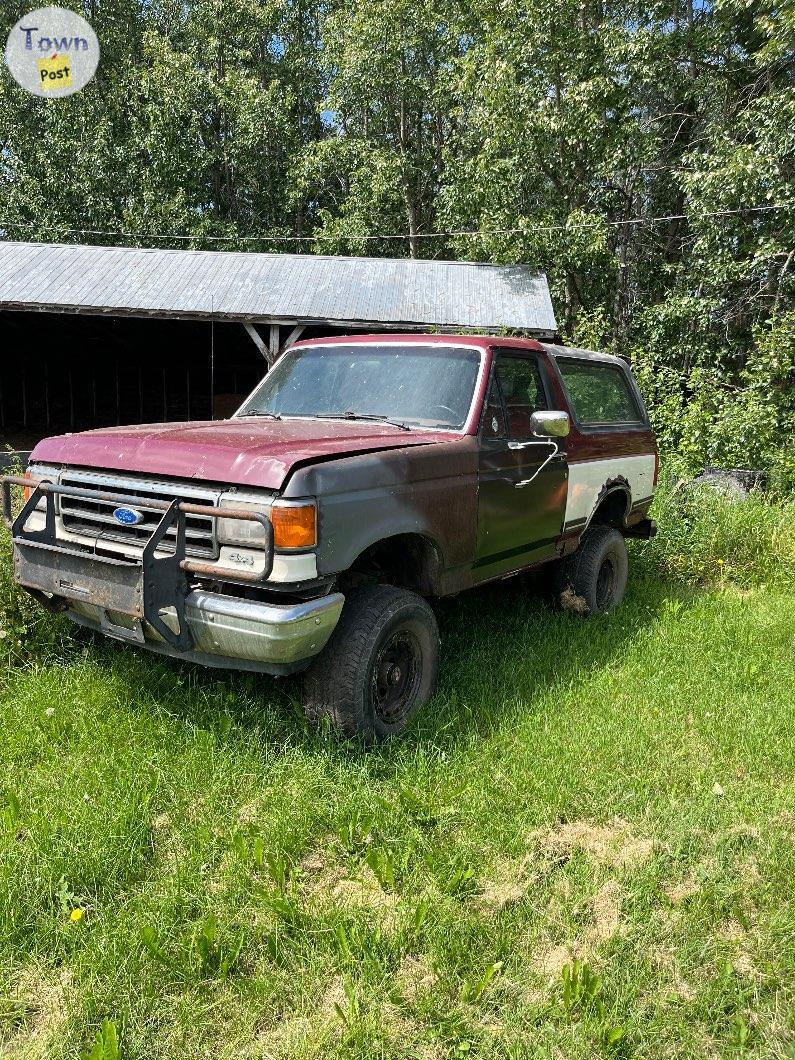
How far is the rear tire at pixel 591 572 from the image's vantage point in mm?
5594

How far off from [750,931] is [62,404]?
70.8 ft

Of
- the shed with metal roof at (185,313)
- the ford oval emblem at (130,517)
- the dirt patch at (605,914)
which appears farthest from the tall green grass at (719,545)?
the shed with metal roof at (185,313)

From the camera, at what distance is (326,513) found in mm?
3117

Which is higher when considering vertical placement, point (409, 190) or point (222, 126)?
point (222, 126)

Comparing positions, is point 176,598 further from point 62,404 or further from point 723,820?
point 62,404

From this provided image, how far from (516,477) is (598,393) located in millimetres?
1762

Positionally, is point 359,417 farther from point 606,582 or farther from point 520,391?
point 606,582

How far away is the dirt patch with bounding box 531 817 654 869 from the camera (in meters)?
2.89

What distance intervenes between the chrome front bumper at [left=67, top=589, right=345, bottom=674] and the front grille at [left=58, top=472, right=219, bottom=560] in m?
0.24

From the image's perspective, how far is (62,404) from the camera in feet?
68.6

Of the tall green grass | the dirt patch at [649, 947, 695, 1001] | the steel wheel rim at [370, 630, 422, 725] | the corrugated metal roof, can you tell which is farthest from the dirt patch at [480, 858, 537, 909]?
the corrugated metal roof

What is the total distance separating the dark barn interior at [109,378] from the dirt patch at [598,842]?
16.8 metres

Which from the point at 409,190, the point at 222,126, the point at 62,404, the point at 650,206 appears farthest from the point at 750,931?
the point at 222,126

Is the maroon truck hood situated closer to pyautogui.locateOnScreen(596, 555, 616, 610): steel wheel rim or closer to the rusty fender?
the rusty fender
